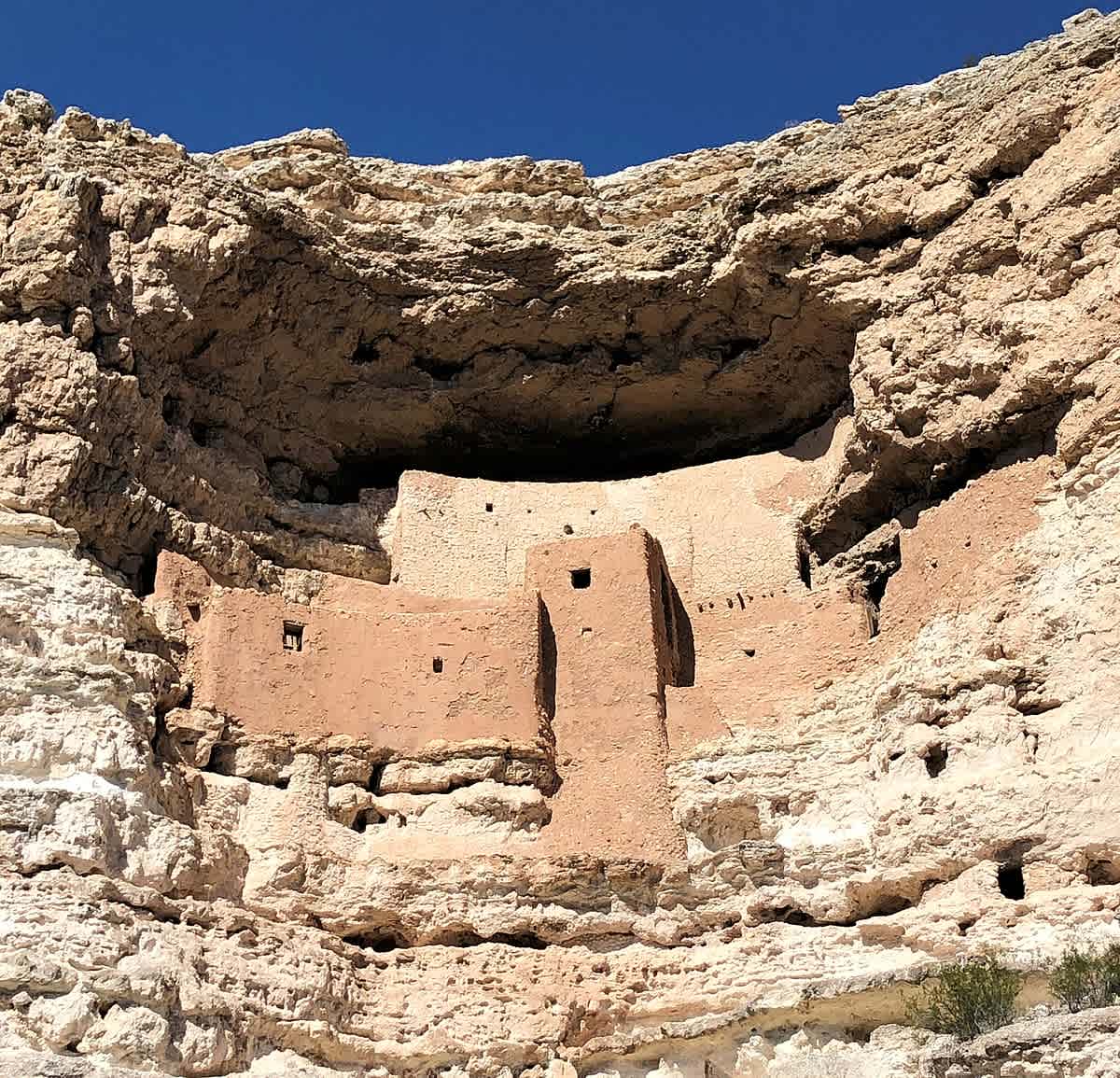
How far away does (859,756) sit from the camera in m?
15.3

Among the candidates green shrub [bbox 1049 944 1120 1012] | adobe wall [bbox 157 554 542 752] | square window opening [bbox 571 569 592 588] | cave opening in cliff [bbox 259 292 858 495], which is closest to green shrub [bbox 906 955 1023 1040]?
green shrub [bbox 1049 944 1120 1012]

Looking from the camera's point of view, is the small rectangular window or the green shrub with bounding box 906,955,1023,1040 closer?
the green shrub with bounding box 906,955,1023,1040

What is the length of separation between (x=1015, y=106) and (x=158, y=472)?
904 centimetres

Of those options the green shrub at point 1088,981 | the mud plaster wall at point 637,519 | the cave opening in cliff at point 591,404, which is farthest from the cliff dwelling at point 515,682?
the green shrub at point 1088,981

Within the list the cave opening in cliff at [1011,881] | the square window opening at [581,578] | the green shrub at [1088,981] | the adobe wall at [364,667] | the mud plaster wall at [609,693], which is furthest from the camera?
the square window opening at [581,578]

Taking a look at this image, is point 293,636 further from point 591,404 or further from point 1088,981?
point 1088,981

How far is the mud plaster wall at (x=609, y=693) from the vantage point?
15523 millimetres

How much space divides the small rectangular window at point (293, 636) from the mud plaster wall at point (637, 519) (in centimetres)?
201

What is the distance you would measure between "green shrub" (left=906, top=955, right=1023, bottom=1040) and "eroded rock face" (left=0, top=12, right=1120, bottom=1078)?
213 mm

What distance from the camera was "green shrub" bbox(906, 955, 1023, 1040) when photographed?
12.0 meters

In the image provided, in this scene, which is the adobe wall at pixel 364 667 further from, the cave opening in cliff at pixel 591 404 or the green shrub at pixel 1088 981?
the green shrub at pixel 1088 981

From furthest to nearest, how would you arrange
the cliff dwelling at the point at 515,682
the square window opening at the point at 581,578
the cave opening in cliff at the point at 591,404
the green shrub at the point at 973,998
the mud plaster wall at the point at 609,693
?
the cave opening in cliff at the point at 591,404 → the square window opening at the point at 581,578 → the cliff dwelling at the point at 515,682 → the mud plaster wall at the point at 609,693 → the green shrub at the point at 973,998

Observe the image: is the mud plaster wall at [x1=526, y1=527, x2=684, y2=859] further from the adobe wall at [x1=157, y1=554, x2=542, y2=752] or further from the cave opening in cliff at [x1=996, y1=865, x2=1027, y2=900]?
the cave opening in cliff at [x1=996, y1=865, x2=1027, y2=900]

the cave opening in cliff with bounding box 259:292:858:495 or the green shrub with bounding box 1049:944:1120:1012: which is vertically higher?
the cave opening in cliff with bounding box 259:292:858:495
